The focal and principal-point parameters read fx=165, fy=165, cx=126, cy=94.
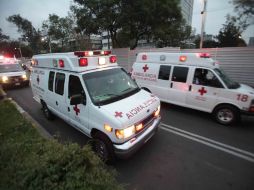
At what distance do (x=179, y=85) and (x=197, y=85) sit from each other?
2.36 feet

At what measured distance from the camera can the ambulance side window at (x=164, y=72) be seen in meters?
6.99

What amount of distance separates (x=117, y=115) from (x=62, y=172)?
1.56 meters

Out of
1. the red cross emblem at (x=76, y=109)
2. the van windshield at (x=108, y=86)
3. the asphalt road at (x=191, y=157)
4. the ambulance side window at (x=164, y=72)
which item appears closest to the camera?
the asphalt road at (x=191, y=157)

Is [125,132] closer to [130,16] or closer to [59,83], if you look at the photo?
[59,83]

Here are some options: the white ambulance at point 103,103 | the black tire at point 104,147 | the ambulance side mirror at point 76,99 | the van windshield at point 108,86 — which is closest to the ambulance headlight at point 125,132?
the white ambulance at point 103,103

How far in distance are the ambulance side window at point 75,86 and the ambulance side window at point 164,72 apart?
410cm

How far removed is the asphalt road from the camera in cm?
335

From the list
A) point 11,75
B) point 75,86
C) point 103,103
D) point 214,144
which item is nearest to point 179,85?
point 214,144

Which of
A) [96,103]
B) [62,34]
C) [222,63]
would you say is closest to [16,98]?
[96,103]

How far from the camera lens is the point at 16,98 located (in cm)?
974

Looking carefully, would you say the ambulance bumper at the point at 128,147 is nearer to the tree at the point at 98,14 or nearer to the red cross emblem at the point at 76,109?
the red cross emblem at the point at 76,109

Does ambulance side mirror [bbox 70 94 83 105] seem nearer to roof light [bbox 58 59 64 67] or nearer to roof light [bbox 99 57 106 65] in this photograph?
roof light [bbox 99 57 106 65]

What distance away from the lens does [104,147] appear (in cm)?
379

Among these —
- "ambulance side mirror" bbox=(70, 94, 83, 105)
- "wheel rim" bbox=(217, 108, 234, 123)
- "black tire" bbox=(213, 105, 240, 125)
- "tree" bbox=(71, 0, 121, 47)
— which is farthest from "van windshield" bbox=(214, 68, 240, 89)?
"tree" bbox=(71, 0, 121, 47)
